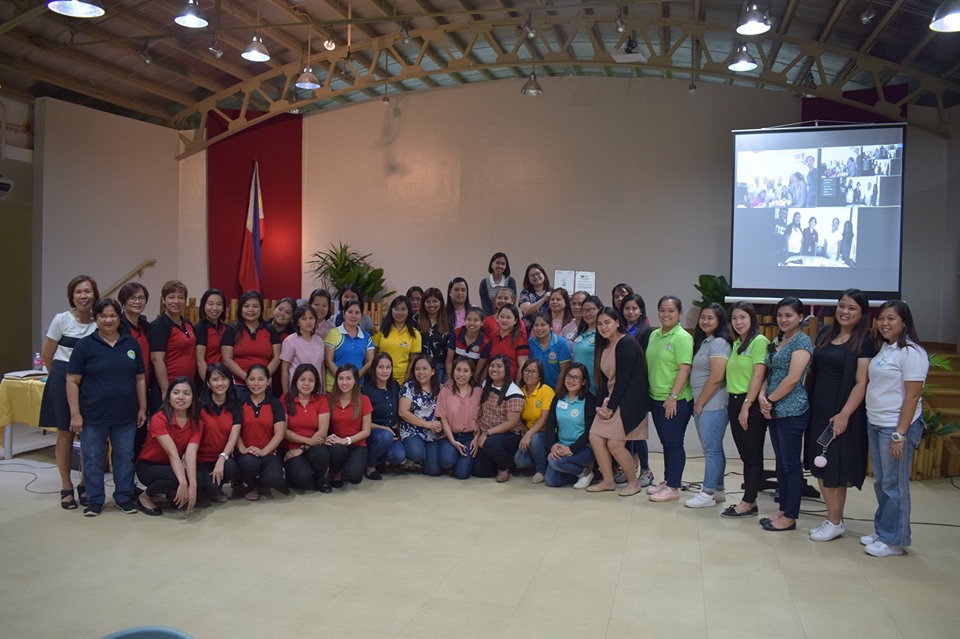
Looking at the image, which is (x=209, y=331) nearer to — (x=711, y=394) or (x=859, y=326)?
(x=711, y=394)

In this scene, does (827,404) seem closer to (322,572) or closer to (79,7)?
(322,572)

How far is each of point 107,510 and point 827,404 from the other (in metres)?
4.46

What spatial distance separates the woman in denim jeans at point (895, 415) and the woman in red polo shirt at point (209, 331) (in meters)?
4.14

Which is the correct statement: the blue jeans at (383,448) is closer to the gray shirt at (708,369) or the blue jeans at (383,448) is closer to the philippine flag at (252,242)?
the gray shirt at (708,369)

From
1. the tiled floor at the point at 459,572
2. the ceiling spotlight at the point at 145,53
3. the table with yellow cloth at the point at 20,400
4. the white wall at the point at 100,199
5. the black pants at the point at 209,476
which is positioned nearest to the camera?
the tiled floor at the point at 459,572

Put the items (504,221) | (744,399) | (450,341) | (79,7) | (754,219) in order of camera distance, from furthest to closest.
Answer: (504,221) → (754,219) → (450,341) → (79,7) → (744,399)

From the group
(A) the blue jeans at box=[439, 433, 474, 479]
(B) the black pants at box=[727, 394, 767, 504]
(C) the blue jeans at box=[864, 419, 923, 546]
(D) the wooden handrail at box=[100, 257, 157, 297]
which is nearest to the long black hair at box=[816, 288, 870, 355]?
(C) the blue jeans at box=[864, 419, 923, 546]

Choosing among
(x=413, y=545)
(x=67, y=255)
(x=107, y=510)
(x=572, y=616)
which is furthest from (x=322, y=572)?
(x=67, y=255)

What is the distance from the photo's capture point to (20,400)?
5.95 meters

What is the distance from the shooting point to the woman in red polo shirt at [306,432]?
5.07 metres

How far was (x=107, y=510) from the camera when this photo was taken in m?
4.71

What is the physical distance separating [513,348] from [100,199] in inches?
275

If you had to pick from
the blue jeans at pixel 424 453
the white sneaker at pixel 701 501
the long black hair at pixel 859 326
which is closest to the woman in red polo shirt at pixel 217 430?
the blue jeans at pixel 424 453

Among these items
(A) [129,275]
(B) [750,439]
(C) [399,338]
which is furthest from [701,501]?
(A) [129,275]
